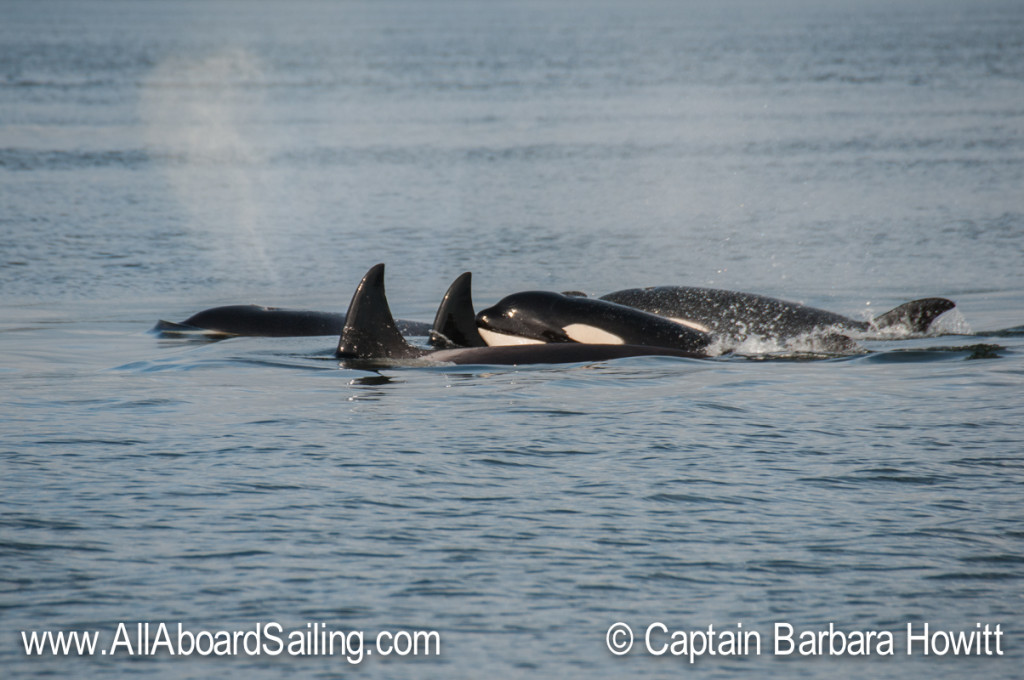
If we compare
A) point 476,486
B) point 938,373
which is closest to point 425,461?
point 476,486

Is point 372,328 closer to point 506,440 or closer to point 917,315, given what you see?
point 506,440

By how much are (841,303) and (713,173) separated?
437 inches

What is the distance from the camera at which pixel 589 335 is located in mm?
Result: 10648

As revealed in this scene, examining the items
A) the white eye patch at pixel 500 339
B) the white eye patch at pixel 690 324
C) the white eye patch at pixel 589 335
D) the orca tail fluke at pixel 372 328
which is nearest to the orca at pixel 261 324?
the white eye patch at pixel 500 339

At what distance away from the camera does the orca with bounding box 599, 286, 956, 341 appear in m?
11.5

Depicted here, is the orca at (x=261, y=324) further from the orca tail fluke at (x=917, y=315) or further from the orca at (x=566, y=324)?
the orca tail fluke at (x=917, y=315)

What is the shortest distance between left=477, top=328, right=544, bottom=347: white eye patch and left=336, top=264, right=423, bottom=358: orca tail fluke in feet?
2.10

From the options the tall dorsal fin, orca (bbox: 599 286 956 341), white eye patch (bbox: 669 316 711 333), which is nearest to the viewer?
the tall dorsal fin

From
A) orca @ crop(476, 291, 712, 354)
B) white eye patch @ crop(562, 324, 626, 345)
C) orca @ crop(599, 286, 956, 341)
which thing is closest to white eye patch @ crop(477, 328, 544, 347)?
orca @ crop(476, 291, 712, 354)

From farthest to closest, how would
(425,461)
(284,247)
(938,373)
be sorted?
1. (284,247)
2. (938,373)
3. (425,461)

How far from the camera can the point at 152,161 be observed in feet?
89.9

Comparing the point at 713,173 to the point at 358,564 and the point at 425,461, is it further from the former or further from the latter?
the point at 358,564

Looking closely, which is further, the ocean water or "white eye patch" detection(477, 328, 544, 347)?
"white eye patch" detection(477, 328, 544, 347)

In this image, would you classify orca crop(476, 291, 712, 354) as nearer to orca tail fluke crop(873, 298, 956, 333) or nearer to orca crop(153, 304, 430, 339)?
orca crop(153, 304, 430, 339)
